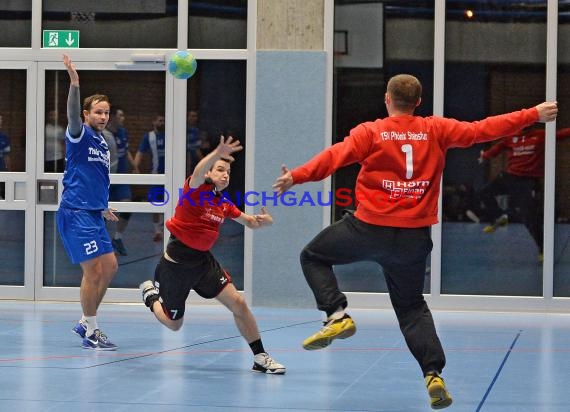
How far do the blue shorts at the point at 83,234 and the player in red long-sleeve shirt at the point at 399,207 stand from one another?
125 inches

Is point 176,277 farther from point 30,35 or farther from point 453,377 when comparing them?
point 30,35

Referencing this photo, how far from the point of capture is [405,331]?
24.6ft

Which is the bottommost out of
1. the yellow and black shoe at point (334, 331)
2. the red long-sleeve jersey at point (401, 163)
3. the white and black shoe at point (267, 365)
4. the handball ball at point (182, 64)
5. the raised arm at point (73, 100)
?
the white and black shoe at point (267, 365)

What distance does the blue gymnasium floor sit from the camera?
301 inches

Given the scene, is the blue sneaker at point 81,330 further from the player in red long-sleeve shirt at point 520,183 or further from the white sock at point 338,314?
the player in red long-sleeve shirt at point 520,183

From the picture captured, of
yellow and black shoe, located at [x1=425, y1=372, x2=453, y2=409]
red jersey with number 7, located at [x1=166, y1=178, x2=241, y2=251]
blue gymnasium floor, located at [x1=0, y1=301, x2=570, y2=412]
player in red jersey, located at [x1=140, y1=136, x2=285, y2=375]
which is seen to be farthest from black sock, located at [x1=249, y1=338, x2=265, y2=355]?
yellow and black shoe, located at [x1=425, y1=372, x2=453, y2=409]

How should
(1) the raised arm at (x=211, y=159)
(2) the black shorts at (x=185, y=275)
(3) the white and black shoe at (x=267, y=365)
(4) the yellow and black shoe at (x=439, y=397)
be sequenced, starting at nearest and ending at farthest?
(4) the yellow and black shoe at (x=439, y=397), (1) the raised arm at (x=211, y=159), (3) the white and black shoe at (x=267, y=365), (2) the black shorts at (x=185, y=275)

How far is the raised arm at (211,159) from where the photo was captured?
800 cm

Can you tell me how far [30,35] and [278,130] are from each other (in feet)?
10.6

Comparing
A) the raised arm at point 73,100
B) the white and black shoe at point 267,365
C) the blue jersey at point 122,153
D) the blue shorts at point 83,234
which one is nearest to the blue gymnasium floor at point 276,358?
the white and black shoe at point 267,365

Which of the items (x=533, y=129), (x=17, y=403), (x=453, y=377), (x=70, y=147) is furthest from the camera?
(x=533, y=129)

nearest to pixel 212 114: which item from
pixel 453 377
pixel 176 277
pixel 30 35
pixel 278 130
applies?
pixel 278 130

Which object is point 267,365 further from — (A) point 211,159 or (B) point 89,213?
(B) point 89,213

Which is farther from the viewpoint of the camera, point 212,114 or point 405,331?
point 212,114
